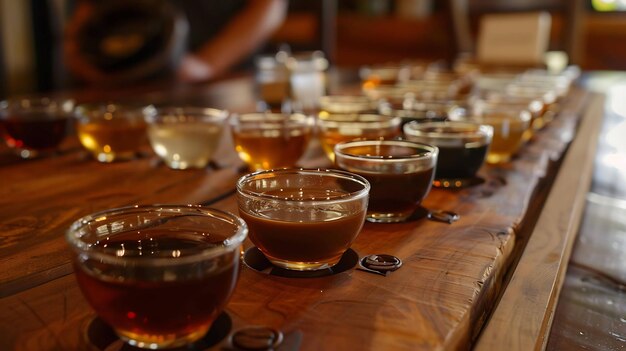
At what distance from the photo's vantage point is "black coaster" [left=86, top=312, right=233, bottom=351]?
2.28ft

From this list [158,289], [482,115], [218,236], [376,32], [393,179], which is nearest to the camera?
[158,289]

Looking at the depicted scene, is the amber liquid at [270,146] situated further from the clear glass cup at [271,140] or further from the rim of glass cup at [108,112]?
the rim of glass cup at [108,112]

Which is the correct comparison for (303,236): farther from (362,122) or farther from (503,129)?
(503,129)

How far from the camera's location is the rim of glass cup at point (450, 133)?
1.37 m

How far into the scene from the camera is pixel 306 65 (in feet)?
8.63

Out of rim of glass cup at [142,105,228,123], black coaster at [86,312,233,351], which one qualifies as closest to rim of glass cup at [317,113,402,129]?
rim of glass cup at [142,105,228,123]

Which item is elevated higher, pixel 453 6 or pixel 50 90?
pixel 453 6

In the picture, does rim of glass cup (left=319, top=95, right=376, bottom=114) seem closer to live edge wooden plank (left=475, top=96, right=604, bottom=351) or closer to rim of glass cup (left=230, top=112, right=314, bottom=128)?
rim of glass cup (left=230, top=112, right=314, bottom=128)

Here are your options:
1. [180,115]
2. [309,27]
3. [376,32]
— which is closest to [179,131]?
[180,115]

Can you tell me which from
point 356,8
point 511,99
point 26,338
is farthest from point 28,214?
point 356,8

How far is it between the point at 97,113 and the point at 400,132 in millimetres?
769

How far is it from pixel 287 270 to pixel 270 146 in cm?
55

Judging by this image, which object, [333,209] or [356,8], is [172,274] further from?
[356,8]

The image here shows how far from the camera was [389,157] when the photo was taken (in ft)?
3.70
